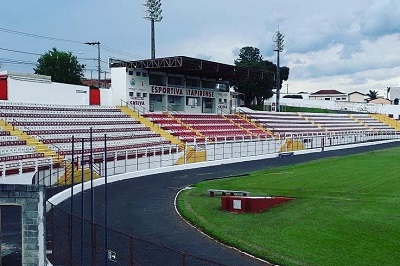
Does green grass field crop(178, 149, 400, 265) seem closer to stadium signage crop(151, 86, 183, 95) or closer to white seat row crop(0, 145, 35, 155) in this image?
white seat row crop(0, 145, 35, 155)

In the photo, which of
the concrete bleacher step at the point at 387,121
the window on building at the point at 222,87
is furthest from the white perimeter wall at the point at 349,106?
the window on building at the point at 222,87

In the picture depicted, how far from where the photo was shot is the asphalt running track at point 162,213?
51.4 ft

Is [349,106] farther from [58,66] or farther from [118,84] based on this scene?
[118,84]

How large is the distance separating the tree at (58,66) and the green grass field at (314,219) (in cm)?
5791

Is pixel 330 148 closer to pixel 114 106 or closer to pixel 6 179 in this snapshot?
pixel 114 106

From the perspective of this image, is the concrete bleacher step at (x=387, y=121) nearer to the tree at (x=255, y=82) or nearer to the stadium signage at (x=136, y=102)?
the tree at (x=255, y=82)

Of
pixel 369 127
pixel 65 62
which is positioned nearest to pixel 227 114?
pixel 369 127

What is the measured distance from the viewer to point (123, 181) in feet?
101

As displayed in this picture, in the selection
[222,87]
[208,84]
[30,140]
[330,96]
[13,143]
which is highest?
[330,96]

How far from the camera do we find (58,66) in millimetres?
83875

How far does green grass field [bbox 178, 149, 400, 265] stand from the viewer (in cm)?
1478

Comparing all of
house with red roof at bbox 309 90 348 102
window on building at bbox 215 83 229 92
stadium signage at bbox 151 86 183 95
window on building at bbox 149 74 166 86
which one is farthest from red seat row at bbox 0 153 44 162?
house with red roof at bbox 309 90 348 102

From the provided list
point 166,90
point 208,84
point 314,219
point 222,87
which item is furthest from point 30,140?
point 222,87

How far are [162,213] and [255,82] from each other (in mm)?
62961
